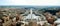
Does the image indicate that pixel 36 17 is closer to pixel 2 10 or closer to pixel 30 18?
pixel 30 18

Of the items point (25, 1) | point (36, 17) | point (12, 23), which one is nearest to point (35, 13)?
point (36, 17)

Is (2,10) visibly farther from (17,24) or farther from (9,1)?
(17,24)

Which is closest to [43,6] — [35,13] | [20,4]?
[35,13]

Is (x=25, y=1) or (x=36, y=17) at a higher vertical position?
(x=25, y=1)

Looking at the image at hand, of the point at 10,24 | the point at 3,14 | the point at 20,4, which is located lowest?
the point at 10,24

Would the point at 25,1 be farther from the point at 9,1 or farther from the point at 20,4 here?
the point at 9,1

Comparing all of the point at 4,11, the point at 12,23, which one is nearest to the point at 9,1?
the point at 4,11

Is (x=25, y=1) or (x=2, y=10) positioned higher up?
(x=25, y=1)

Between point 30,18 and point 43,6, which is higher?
point 43,6
